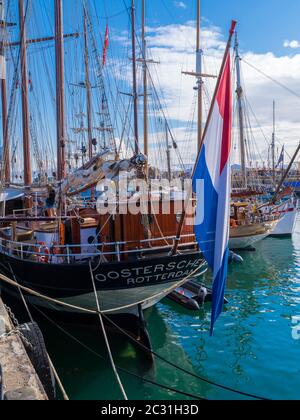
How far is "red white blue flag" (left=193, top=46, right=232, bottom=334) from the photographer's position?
6.28 m

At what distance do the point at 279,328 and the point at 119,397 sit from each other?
649 cm

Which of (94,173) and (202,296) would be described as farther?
(202,296)

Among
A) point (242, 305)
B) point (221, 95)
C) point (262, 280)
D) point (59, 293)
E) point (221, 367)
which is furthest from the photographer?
point (262, 280)

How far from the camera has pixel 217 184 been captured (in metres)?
6.49

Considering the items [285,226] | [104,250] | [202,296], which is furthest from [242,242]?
[104,250]

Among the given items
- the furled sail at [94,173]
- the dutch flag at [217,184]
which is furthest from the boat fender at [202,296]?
the dutch flag at [217,184]

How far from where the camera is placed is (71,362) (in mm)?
9570

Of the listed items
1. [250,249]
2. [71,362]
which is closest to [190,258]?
[71,362]

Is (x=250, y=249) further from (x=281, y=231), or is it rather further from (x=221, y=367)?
(x=221, y=367)

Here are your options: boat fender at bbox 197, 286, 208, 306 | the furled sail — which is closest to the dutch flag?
the furled sail

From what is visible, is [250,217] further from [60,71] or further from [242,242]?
[60,71]

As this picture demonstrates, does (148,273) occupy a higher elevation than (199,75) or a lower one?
lower

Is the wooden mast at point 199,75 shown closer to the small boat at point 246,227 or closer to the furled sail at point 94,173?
the small boat at point 246,227

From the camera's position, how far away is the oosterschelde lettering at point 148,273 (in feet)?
30.2
